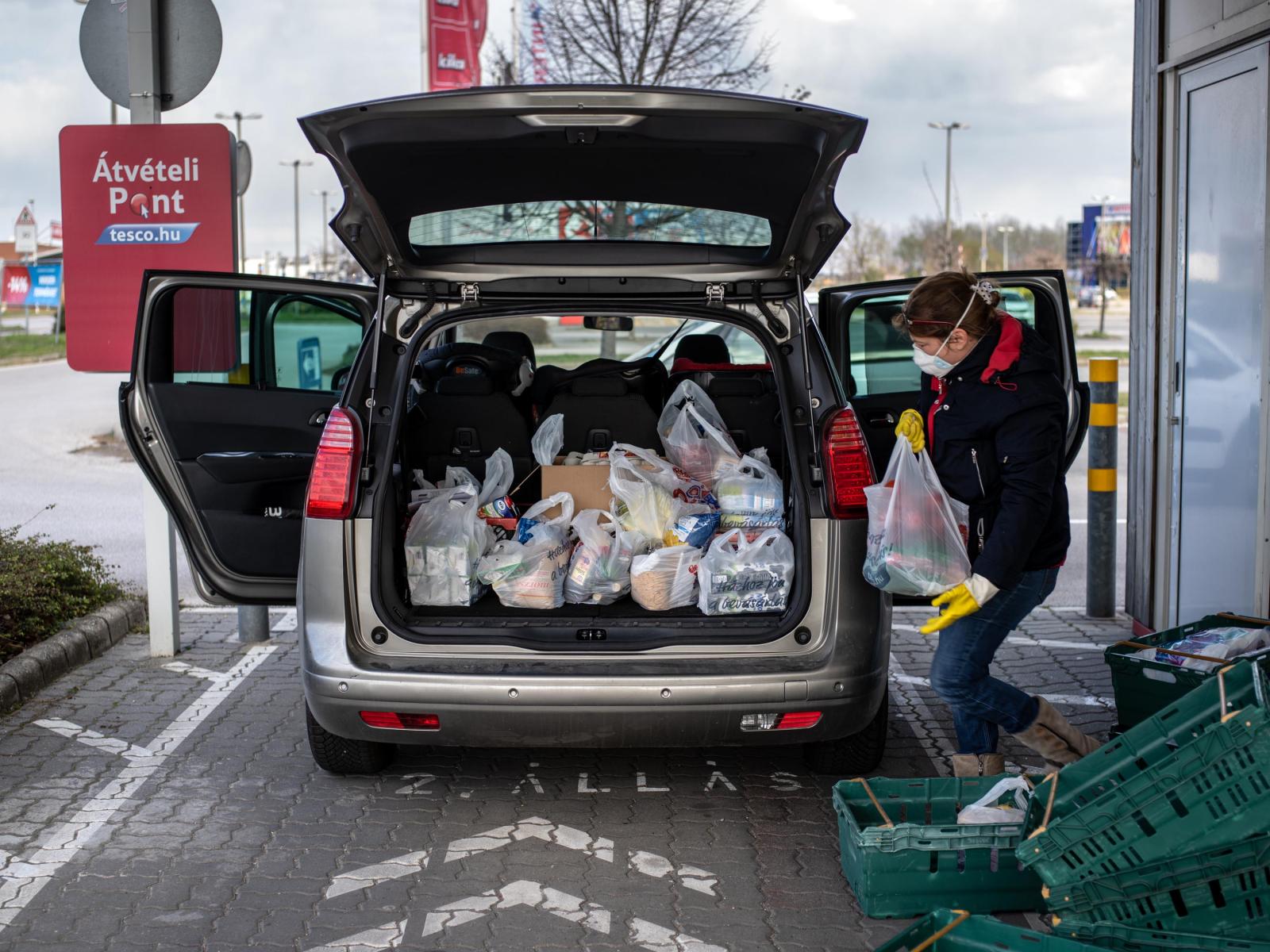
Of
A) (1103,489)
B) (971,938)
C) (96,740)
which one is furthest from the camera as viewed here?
(1103,489)

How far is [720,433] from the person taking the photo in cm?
503

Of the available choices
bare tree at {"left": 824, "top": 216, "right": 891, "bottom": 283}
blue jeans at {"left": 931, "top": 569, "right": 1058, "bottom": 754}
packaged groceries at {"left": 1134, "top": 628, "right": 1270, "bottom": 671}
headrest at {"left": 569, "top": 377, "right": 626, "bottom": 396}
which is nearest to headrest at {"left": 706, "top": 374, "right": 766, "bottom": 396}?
headrest at {"left": 569, "top": 377, "right": 626, "bottom": 396}

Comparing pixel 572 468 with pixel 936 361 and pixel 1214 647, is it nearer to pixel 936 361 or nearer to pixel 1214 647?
pixel 936 361

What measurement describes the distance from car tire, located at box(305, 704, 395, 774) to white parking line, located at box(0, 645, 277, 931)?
61 cm

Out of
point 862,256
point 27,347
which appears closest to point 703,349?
point 27,347

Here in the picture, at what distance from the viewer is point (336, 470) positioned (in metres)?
4.31

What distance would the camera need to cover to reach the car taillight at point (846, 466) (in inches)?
169

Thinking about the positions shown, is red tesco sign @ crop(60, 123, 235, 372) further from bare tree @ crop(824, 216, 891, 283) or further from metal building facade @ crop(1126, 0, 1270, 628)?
bare tree @ crop(824, 216, 891, 283)

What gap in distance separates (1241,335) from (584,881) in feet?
11.9

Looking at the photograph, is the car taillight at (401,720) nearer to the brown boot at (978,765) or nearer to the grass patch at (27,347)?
the brown boot at (978,765)

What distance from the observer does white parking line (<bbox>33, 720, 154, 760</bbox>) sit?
16.7 ft

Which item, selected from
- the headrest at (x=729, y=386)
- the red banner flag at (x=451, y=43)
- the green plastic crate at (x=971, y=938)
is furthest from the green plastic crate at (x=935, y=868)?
the red banner flag at (x=451, y=43)

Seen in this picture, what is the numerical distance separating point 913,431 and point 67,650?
4.04 metres

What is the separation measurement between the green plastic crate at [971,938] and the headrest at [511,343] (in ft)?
11.3
